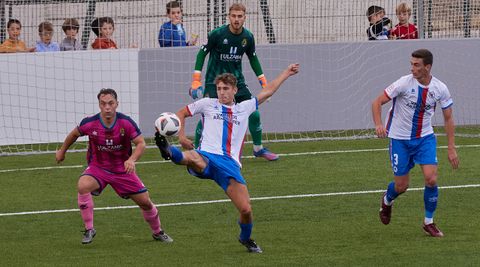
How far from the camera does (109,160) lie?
35.5 ft

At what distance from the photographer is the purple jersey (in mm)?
10719

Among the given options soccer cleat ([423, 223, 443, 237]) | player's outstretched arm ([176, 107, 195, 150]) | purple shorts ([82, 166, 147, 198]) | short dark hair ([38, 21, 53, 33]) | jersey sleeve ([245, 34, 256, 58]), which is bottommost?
soccer cleat ([423, 223, 443, 237])

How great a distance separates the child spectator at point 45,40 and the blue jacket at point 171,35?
1680 millimetres

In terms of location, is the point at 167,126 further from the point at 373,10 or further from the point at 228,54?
the point at 373,10

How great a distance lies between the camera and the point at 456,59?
19594 mm

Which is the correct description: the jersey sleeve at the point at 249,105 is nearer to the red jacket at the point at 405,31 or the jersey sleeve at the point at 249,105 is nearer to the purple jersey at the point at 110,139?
the purple jersey at the point at 110,139

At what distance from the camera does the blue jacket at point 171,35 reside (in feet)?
61.4

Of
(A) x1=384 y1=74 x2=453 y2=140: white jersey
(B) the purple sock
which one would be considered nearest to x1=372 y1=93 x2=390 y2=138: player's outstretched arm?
(A) x1=384 y1=74 x2=453 y2=140: white jersey

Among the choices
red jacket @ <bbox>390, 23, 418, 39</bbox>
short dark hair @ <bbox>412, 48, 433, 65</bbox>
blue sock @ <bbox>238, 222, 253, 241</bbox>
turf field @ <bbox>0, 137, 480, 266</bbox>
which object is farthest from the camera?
red jacket @ <bbox>390, 23, 418, 39</bbox>

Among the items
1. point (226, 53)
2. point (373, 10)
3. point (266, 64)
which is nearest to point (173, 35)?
point (266, 64)

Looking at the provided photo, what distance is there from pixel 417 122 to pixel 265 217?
2005mm

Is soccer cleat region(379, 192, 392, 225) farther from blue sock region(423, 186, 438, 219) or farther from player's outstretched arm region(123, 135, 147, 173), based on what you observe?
player's outstretched arm region(123, 135, 147, 173)

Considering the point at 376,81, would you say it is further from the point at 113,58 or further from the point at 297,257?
the point at 297,257

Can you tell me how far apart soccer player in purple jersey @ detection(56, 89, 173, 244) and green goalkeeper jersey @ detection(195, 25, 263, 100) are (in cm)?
429
